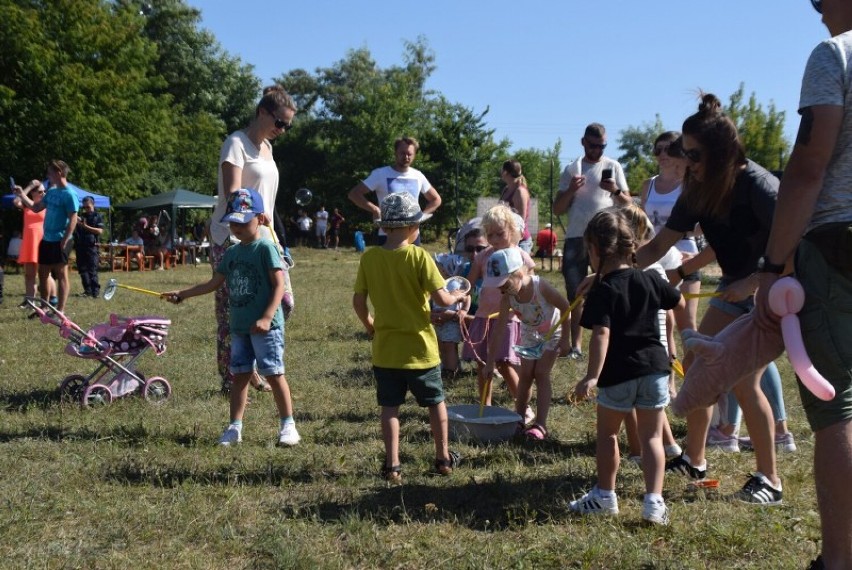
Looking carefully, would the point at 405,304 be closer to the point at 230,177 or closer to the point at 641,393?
the point at 641,393

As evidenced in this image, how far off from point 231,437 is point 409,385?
4.39ft

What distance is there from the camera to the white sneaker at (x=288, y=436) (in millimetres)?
5228

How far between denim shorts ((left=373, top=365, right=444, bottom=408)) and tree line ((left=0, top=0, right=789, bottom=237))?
12.0 meters

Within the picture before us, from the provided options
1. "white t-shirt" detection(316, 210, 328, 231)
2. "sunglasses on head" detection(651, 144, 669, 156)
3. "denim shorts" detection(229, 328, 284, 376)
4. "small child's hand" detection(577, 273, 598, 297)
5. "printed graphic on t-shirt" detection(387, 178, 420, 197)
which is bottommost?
"denim shorts" detection(229, 328, 284, 376)

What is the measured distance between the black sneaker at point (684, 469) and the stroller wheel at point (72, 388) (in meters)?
4.26

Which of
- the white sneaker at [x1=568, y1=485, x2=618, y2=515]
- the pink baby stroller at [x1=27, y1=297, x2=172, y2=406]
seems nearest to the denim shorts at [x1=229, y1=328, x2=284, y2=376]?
the pink baby stroller at [x1=27, y1=297, x2=172, y2=406]

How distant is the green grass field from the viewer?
11.5ft

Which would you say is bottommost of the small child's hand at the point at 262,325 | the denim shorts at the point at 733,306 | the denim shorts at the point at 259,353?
the denim shorts at the point at 259,353

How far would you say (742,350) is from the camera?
321cm

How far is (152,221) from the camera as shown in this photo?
110 ft

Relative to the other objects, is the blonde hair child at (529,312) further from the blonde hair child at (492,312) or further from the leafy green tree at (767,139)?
the leafy green tree at (767,139)

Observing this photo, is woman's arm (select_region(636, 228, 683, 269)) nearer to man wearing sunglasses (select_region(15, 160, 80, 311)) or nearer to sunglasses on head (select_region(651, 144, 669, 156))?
sunglasses on head (select_region(651, 144, 669, 156))

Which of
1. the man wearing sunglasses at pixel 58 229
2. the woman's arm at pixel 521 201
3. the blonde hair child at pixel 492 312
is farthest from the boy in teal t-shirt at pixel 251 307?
the man wearing sunglasses at pixel 58 229

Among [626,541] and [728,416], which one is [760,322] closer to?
[626,541]
